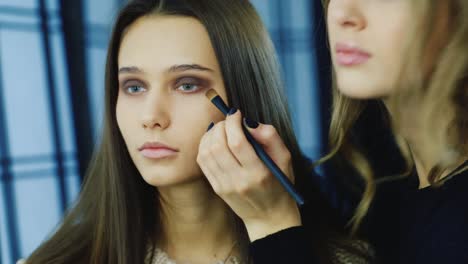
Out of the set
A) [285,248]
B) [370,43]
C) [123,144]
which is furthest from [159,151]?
[370,43]

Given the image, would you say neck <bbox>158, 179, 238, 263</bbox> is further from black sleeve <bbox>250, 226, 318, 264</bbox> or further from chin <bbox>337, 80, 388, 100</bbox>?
chin <bbox>337, 80, 388, 100</bbox>

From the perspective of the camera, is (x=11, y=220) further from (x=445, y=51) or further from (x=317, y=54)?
(x=445, y=51)

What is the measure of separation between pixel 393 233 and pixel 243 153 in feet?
1.11

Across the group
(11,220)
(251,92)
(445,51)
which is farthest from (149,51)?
(11,220)

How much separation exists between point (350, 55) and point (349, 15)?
5 centimetres

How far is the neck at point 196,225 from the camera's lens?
936 millimetres

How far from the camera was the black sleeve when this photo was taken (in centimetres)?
71

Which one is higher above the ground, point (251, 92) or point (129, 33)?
point (129, 33)

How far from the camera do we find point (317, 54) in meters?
1.82

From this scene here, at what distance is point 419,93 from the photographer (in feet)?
2.27

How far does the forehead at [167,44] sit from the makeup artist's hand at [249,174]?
0.49 feet

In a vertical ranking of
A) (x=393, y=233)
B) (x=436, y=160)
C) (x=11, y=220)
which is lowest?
(x=11, y=220)

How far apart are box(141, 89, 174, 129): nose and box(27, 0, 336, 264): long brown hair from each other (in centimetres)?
12

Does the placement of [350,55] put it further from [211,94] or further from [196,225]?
[196,225]
